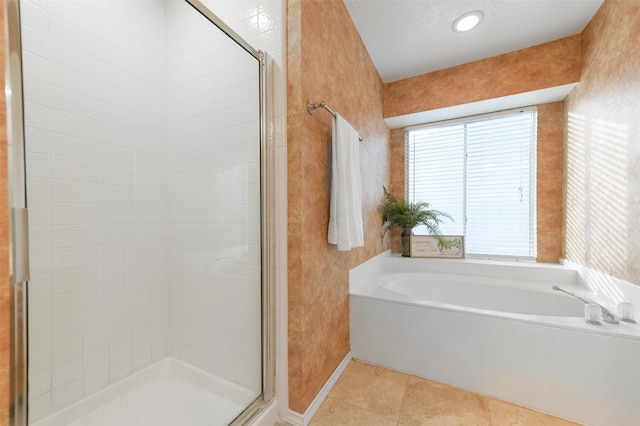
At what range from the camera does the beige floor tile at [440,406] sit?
4.40 ft

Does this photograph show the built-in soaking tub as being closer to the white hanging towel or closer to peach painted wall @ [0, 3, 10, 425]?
the white hanging towel

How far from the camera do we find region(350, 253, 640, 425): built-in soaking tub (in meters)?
1.27

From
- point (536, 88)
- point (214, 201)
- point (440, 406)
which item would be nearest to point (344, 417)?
point (440, 406)

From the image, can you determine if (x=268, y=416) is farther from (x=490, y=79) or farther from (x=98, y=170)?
(x=490, y=79)

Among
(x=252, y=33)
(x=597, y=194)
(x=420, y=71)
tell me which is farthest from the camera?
(x=420, y=71)

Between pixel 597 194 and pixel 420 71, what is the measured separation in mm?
1726

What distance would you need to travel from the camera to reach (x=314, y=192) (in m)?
1.43

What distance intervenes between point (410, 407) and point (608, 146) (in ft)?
6.51

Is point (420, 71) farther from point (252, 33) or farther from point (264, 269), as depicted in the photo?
point (264, 269)

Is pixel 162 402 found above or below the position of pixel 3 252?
below

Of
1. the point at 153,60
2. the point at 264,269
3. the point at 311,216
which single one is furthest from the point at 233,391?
the point at 153,60

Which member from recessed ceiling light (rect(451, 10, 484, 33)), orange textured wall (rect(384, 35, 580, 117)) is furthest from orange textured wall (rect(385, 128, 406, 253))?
recessed ceiling light (rect(451, 10, 484, 33))

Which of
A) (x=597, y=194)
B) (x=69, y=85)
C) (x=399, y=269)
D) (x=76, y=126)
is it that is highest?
(x=69, y=85)

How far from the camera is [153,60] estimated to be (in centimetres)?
166
